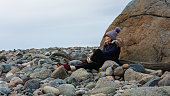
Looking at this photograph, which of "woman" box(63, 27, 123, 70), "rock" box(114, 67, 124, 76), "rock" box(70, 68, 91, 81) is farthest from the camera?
"woman" box(63, 27, 123, 70)

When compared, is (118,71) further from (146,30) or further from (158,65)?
(146,30)

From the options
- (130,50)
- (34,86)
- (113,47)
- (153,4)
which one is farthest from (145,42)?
(34,86)

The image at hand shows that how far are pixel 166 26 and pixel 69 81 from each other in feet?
10.4

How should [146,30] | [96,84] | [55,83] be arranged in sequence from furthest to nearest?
[146,30] < [55,83] < [96,84]

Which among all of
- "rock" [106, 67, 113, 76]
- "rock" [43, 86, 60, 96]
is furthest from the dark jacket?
"rock" [43, 86, 60, 96]

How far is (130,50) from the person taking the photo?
21.2 feet

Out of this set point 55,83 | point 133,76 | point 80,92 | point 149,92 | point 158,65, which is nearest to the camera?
point 149,92

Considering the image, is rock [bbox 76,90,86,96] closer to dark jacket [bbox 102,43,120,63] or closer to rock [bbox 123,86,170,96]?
rock [bbox 123,86,170,96]

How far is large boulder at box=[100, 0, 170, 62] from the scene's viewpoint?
6.14m

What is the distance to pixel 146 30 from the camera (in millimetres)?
6395

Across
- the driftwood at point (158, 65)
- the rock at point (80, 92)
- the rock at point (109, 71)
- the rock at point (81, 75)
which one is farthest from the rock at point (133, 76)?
the rock at point (80, 92)

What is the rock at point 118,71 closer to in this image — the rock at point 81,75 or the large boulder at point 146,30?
the rock at point 81,75

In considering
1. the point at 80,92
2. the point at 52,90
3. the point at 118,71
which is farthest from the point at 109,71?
the point at 52,90

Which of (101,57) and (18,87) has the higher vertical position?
(101,57)
